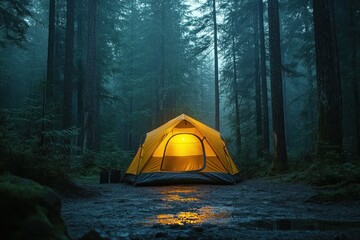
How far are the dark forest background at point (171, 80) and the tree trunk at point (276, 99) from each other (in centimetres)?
4

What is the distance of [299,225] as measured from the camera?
11.3 ft

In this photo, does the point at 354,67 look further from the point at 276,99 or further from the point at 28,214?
the point at 28,214

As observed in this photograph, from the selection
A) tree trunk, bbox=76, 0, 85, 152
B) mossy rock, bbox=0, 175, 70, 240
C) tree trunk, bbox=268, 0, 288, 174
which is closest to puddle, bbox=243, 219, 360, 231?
mossy rock, bbox=0, 175, 70, 240

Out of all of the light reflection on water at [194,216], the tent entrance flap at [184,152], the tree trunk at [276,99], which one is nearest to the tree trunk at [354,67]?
the tree trunk at [276,99]

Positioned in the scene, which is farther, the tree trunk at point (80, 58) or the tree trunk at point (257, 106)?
the tree trunk at point (80, 58)

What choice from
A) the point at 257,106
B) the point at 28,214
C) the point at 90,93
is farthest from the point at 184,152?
the point at 28,214

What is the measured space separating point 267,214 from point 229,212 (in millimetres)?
522

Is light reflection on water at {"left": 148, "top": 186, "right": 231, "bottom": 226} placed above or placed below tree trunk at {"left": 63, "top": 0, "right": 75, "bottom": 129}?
below

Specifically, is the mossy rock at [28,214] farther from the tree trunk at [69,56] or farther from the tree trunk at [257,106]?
the tree trunk at [257,106]

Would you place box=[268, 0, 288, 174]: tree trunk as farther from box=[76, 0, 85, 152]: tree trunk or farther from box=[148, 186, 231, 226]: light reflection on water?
box=[76, 0, 85, 152]: tree trunk

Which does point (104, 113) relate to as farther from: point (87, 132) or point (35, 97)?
point (35, 97)

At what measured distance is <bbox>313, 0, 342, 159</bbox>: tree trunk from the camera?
360 inches

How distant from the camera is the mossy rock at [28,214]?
1749 millimetres

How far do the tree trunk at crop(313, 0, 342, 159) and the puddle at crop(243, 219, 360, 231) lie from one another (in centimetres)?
593
